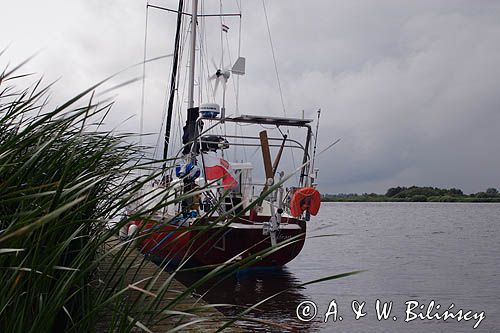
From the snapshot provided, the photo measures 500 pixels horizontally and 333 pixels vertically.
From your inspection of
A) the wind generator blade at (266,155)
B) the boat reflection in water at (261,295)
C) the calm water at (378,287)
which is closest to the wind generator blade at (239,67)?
the wind generator blade at (266,155)

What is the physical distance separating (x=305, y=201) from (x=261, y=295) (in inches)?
85.8

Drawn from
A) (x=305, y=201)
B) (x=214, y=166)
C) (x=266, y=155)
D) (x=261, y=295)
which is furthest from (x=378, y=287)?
(x=214, y=166)

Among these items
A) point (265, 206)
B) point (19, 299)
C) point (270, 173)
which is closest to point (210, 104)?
point (270, 173)

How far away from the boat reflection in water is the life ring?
1701 mm

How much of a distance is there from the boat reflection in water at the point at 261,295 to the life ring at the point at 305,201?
1.70 metres

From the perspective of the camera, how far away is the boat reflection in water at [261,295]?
9.23 metres

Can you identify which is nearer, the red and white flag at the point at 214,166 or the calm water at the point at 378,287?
the calm water at the point at 378,287

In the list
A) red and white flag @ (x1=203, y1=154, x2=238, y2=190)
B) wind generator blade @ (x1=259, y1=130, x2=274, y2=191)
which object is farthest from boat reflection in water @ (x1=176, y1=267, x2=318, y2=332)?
wind generator blade @ (x1=259, y1=130, x2=274, y2=191)

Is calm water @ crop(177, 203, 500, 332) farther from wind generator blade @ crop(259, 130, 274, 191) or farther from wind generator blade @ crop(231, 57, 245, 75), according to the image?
wind generator blade @ crop(231, 57, 245, 75)

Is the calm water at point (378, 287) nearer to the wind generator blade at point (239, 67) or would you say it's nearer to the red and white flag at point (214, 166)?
the red and white flag at point (214, 166)

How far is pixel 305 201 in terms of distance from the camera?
12375mm

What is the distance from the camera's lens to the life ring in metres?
12.2

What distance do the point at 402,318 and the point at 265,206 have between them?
5.23 meters

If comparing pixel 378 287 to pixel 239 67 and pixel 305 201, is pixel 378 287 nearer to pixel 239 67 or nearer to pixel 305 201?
pixel 305 201
